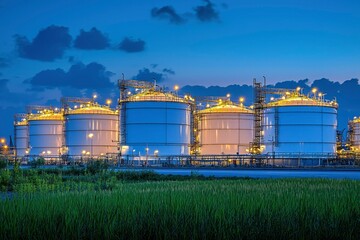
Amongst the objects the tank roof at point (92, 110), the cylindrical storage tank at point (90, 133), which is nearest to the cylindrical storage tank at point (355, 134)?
the cylindrical storage tank at point (90, 133)

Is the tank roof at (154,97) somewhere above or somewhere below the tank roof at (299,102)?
above

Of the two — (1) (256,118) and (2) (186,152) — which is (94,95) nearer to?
(2) (186,152)

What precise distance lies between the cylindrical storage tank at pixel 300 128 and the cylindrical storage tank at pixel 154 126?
11655 millimetres

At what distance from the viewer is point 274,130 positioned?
67.9m

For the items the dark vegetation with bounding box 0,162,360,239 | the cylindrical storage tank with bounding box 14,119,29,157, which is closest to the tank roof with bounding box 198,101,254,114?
the cylindrical storage tank with bounding box 14,119,29,157

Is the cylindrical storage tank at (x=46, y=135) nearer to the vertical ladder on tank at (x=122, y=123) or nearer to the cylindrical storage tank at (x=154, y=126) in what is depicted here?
the vertical ladder on tank at (x=122, y=123)

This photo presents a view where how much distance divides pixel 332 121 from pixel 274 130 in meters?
7.83

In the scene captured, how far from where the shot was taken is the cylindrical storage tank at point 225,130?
256 feet

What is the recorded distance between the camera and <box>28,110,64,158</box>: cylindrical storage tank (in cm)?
9100

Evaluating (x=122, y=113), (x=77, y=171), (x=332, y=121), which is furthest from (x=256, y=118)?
(x=77, y=171)

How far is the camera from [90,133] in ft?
269

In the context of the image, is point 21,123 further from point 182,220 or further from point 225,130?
point 182,220

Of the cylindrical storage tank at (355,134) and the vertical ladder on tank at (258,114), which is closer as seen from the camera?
the vertical ladder on tank at (258,114)

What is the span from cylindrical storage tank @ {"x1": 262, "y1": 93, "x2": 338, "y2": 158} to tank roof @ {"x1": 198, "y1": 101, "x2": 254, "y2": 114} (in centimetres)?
1061
